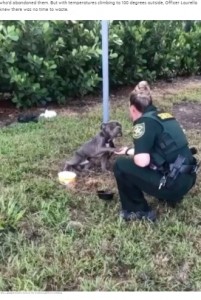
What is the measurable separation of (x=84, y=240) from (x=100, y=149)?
96 cm

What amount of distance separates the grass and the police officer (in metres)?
0.16

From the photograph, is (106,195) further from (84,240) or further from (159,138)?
(159,138)

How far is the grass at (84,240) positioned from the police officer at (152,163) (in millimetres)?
157

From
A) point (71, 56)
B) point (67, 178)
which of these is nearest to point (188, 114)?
point (71, 56)

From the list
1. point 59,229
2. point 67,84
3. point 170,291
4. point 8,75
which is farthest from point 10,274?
point 67,84

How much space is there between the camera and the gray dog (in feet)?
11.8

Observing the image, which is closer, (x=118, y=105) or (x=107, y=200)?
(x=107, y=200)

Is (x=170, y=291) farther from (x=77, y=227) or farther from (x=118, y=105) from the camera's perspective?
(x=118, y=105)

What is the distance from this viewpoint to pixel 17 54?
5277 mm

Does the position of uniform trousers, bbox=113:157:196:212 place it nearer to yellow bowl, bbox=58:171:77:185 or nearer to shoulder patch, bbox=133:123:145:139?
shoulder patch, bbox=133:123:145:139

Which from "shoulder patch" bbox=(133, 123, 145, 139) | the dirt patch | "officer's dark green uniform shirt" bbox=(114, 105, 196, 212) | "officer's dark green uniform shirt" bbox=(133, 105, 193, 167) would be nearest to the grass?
"officer's dark green uniform shirt" bbox=(114, 105, 196, 212)

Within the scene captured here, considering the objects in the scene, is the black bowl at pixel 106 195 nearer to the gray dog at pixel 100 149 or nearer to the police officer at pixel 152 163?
the police officer at pixel 152 163

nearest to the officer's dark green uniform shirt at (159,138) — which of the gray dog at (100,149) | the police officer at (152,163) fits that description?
the police officer at (152,163)

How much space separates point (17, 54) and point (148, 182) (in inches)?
112
